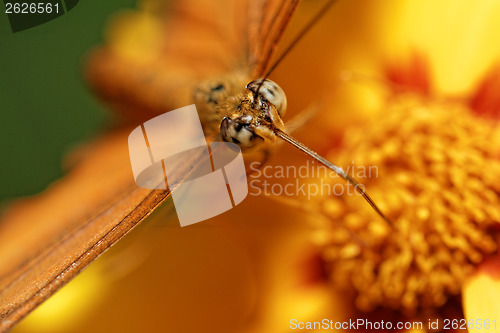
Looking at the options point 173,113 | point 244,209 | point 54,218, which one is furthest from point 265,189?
point 54,218

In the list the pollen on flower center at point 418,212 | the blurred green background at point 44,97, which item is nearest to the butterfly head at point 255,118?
the pollen on flower center at point 418,212

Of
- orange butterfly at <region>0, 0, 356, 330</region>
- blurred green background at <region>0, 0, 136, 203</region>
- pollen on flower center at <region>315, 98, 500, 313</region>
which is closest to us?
orange butterfly at <region>0, 0, 356, 330</region>

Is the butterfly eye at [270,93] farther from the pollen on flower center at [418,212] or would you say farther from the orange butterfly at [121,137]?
the pollen on flower center at [418,212]

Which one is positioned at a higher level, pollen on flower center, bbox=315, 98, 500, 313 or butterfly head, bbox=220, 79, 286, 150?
butterfly head, bbox=220, 79, 286, 150

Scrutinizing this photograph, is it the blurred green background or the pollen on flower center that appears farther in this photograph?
the blurred green background

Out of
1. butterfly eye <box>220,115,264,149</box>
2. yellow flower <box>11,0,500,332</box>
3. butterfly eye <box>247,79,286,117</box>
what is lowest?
yellow flower <box>11,0,500,332</box>

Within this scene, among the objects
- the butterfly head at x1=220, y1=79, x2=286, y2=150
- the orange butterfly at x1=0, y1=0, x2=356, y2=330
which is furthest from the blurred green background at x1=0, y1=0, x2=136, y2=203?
the butterfly head at x1=220, y1=79, x2=286, y2=150

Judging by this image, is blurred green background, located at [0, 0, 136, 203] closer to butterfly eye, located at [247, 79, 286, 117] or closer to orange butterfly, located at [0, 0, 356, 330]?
orange butterfly, located at [0, 0, 356, 330]

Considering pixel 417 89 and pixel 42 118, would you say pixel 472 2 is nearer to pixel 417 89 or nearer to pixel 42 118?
pixel 417 89
